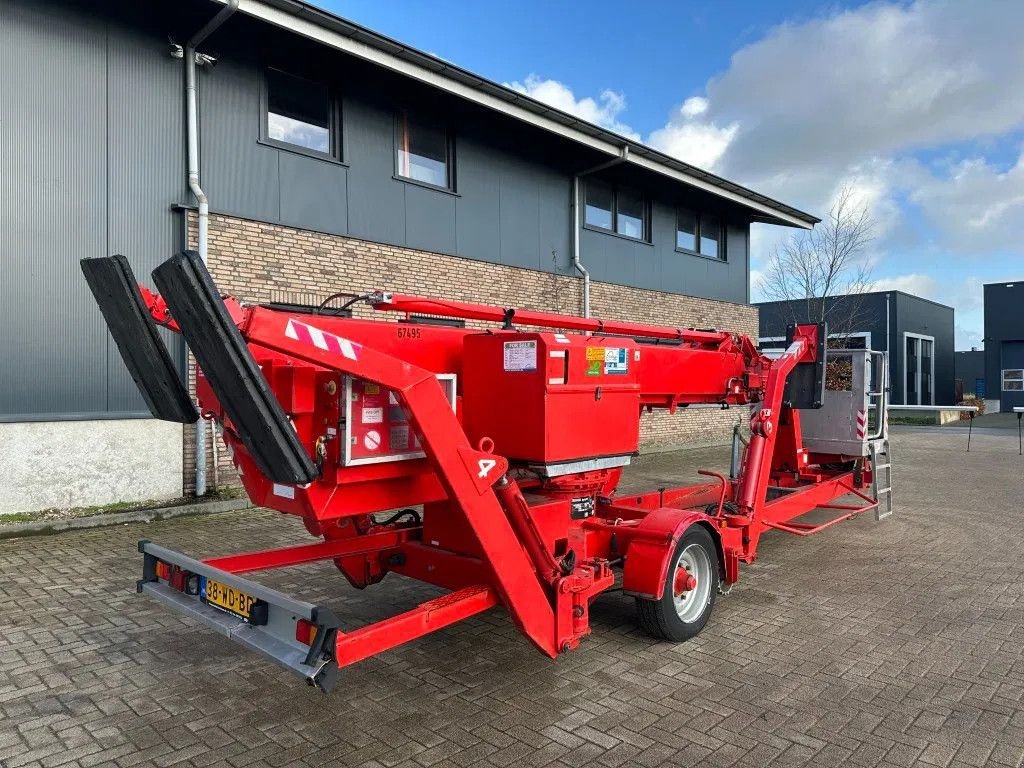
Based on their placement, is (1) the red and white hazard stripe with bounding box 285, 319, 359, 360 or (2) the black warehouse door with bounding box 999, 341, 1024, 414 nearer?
(1) the red and white hazard stripe with bounding box 285, 319, 359, 360

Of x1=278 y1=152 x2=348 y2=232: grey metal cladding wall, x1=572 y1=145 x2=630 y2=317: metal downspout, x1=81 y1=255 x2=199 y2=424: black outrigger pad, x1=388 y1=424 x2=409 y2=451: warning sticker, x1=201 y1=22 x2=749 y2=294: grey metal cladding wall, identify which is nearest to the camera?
x1=81 y1=255 x2=199 y2=424: black outrigger pad

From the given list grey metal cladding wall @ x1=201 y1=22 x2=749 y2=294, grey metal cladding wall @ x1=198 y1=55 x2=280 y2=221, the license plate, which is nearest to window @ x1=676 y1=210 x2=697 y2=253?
grey metal cladding wall @ x1=201 y1=22 x2=749 y2=294

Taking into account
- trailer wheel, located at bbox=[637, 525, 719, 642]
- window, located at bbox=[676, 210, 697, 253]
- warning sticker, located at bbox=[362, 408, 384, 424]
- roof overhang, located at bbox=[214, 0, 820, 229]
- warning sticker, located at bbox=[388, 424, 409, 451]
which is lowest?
trailer wheel, located at bbox=[637, 525, 719, 642]

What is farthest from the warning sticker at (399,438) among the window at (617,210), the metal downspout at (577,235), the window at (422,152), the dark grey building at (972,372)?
the dark grey building at (972,372)

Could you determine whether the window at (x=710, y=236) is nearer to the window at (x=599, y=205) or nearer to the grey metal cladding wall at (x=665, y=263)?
the grey metal cladding wall at (x=665, y=263)

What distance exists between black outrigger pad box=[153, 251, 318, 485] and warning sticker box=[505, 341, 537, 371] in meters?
1.36

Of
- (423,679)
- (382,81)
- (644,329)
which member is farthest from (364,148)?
(423,679)

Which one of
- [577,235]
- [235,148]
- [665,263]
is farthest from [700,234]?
[235,148]

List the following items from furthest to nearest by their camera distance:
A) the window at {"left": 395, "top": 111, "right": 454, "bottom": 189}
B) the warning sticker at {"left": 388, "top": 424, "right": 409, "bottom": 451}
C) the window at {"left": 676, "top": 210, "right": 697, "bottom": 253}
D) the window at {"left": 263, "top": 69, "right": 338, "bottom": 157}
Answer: the window at {"left": 676, "top": 210, "right": 697, "bottom": 253} → the window at {"left": 395, "top": 111, "right": 454, "bottom": 189} → the window at {"left": 263, "top": 69, "right": 338, "bottom": 157} → the warning sticker at {"left": 388, "top": 424, "right": 409, "bottom": 451}

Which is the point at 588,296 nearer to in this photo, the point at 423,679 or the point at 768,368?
the point at 768,368

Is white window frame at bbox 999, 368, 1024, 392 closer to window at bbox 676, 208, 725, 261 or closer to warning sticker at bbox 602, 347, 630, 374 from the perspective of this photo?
window at bbox 676, 208, 725, 261

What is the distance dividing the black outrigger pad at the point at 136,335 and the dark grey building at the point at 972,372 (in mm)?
54725

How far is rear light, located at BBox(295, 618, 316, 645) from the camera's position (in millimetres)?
2988

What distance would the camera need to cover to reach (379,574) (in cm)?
484
